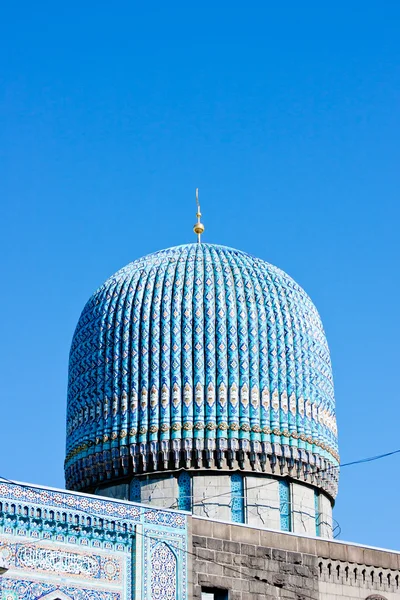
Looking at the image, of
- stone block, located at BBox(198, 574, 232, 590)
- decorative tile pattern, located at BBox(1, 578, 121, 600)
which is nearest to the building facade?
stone block, located at BBox(198, 574, 232, 590)

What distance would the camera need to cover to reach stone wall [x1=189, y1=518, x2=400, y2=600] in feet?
49.2

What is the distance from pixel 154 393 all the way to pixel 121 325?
1.25m

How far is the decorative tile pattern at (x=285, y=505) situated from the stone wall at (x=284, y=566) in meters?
1.27

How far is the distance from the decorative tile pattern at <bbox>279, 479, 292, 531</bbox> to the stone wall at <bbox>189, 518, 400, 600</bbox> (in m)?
1.27

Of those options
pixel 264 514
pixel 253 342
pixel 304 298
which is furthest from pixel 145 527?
pixel 304 298

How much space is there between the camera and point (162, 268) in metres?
18.8

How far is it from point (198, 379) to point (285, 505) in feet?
6.83

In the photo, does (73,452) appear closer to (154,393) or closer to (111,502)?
(154,393)

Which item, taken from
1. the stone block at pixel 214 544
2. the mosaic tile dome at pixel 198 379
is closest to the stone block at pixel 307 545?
the stone block at pixel 214 544

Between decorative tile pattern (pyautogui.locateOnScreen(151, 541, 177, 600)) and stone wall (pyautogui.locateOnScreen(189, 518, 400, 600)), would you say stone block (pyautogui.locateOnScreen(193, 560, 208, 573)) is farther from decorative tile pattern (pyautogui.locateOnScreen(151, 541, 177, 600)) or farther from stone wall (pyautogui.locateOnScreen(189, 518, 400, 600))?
decorative tile pattern (pyautogui.locateOnScreen(151, 541, 177, 600))

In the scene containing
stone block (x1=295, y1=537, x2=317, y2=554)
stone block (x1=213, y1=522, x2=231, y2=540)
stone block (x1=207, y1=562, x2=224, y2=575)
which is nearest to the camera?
stone block (x1=207, y1=562, x2=224, y2=575)

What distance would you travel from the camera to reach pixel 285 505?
57.6 feet

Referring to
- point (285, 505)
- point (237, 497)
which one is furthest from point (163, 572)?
point (285, 505)

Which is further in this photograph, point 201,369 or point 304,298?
point 304,298
